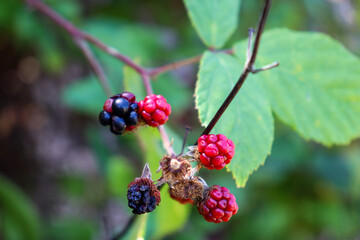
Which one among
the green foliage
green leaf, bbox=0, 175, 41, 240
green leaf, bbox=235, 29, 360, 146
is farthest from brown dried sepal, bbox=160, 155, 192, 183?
the green foliage

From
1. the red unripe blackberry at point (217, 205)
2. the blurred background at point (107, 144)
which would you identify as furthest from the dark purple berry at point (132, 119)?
the blurred background at point (107, 144)

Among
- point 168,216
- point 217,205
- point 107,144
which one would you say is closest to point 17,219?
point 107,144

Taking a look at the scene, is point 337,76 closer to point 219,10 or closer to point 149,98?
point 219,10

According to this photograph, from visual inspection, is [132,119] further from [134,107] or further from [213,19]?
[213,19]

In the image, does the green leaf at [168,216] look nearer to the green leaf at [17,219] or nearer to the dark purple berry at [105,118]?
the dark purple berry at [105,118]

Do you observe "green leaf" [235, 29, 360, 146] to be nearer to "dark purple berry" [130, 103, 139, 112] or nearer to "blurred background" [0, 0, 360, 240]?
"dark purple berry" [130, 103, 139, 112]

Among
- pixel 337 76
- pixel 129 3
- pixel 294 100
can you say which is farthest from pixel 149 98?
pixel 129 3
